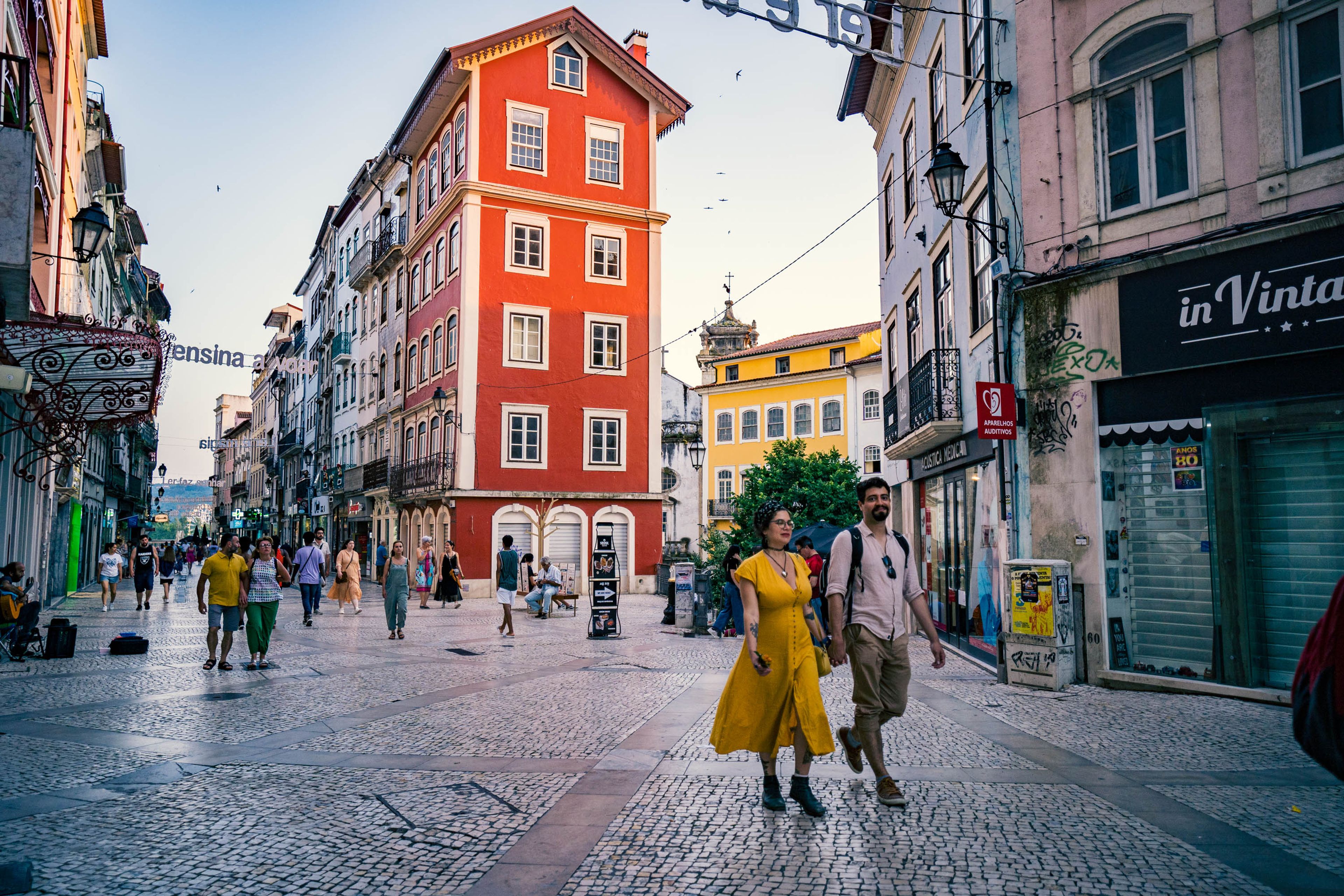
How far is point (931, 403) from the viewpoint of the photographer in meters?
15.7

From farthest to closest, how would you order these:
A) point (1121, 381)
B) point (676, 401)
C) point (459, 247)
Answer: point (676, 401) → point (459, 247) → point (1121, 381)

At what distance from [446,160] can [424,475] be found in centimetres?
1101

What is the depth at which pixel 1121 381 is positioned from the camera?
11.0 metres

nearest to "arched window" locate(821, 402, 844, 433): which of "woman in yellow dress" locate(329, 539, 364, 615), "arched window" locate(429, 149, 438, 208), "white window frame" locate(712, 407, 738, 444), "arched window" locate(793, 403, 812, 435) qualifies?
"arched window" locate(793, 403, 812, 435)

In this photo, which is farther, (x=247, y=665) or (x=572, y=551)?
(x=572, y=551)

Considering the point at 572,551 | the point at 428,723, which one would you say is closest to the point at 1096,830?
the point at 428,723

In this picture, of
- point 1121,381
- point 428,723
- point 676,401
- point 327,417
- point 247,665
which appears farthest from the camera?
point 676,401

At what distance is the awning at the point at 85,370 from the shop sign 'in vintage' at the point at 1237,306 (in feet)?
37.7

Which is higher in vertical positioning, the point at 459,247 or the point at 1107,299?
the point at 459,247

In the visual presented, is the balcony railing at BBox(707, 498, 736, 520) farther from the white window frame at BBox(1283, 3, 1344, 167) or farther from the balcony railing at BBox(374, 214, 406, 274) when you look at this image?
the white window frame at BBox(1283, 3, 1344, 167)

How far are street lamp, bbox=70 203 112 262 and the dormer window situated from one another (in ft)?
76.6

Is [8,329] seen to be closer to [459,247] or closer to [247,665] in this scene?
[247,665]

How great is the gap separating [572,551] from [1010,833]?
2775cm

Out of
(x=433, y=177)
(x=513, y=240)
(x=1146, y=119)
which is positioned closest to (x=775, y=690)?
(x=1146, y=119)
